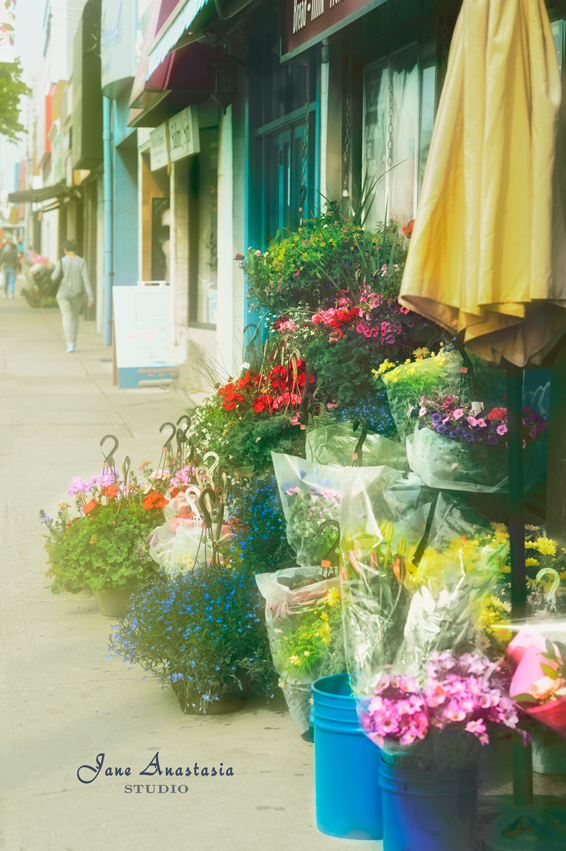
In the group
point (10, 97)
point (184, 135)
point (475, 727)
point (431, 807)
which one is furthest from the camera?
point (10, 97)

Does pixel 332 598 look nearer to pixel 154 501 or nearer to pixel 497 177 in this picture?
pixel 497 177

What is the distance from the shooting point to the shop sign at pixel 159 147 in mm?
12688

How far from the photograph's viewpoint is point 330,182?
7.12 m

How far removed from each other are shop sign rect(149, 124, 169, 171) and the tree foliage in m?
17.5

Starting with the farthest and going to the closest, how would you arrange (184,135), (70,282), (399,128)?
(70,282) < (184,135) < (399,128)

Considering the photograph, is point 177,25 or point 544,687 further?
point 177,25

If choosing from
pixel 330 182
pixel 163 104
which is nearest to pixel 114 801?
pixel 330 182

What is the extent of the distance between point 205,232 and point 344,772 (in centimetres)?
1044

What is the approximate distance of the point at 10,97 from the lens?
97.6 feet

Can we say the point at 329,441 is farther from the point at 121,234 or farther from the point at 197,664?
the point at 121,234

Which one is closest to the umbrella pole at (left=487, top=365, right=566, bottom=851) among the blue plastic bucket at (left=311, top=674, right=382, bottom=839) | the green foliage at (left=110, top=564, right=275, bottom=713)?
the blue plastic bucket at (left=311, top=674, right=382, bottom=839)

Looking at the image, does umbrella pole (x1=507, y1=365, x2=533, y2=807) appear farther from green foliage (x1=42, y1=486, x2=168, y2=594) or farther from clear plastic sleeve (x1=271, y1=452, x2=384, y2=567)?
green foliage (x1=42, y1=486, x2=168, y2=594)

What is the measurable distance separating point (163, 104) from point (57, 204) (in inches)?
990

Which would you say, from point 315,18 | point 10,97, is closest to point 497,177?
point 315,18
